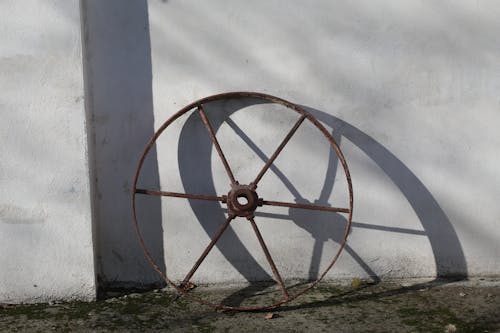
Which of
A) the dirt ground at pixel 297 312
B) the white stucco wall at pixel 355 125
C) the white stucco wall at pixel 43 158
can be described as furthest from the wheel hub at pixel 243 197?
the white stucco wall at pixel 43 158

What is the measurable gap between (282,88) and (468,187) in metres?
1.16

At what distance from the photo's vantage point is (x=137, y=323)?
364cm

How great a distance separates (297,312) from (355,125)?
1036 mm

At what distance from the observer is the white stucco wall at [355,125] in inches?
151

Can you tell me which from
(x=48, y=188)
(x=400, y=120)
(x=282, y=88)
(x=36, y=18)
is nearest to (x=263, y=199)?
(x=282, y=88)

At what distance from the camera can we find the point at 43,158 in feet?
12.1

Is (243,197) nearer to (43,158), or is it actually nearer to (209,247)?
(209,247)

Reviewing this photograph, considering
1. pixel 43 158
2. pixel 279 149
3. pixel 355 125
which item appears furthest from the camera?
pixel 355 125

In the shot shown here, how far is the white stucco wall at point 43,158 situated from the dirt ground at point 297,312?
0.53ft

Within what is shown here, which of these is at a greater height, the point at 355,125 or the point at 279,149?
the point at 355,125

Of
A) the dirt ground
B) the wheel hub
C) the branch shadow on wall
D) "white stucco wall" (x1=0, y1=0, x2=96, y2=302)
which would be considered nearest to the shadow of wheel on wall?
the branch shadow on wall

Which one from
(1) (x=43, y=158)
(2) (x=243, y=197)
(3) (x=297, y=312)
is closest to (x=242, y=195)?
(2) (x=243, y=197)

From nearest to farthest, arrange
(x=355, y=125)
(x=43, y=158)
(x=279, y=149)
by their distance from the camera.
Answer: (x=43, y=158) < (x=279, y=149) < (x=355, y=125)

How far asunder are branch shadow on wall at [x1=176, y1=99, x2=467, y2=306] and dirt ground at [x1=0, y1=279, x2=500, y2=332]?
0.31 feet
